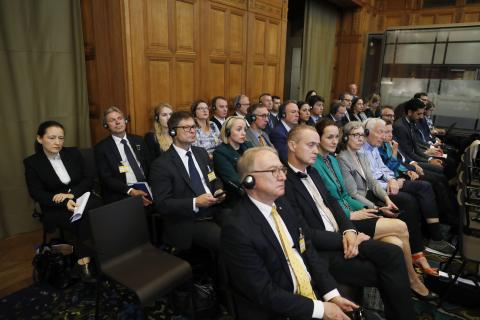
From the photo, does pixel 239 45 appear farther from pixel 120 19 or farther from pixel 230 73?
pixel 120 19

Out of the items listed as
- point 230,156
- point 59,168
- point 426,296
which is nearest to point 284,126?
point 230,156

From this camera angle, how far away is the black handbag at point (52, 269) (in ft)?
8.75

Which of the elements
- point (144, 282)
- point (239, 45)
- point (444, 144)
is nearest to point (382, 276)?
point (144, 282)

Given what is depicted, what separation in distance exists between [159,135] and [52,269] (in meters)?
1.70

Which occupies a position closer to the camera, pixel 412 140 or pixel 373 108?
pixel 412 140

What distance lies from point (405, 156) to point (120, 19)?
3.98 metres

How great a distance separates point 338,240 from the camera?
2135mm

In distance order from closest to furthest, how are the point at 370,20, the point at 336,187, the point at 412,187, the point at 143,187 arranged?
the point at 336,187, the point at 143,187, the point at 412,187, the point at 370,20

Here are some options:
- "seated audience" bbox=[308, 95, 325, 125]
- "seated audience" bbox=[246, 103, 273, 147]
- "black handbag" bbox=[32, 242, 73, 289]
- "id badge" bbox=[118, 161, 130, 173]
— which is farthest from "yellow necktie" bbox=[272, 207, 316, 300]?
"seated audience" bbox=[308, 95, 325, 125]

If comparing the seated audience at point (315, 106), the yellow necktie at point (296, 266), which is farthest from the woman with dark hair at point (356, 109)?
the yellow necktie at point (296, 266)

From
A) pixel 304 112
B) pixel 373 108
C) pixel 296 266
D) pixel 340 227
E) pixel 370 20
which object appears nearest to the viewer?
pixel 296 266

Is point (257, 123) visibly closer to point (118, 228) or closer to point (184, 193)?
point (184, 193)

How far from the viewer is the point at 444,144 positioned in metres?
5.98

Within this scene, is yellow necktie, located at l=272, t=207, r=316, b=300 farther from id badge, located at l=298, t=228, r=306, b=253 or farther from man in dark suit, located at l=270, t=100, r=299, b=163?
man in dark suit, located at l=270, t=100, r=299, b=163
